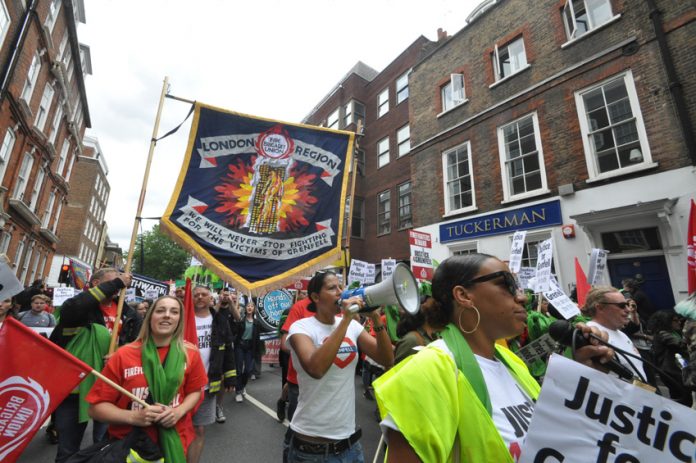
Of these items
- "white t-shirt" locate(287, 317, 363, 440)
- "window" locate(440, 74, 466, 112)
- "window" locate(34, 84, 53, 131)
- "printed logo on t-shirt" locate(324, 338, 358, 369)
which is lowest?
"white t-shirt" locate(287, 317, 363, 440)

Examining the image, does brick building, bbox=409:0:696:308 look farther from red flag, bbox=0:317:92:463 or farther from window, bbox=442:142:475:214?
red flag, bbox=0:317:92:463

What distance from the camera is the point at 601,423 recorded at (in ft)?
3.99

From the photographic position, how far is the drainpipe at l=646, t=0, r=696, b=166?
7270 millimetres

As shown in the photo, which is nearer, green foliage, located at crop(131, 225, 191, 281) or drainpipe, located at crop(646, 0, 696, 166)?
drainpipe, located at crop(646, 0, 696, 166)

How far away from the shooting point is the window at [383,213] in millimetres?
17047

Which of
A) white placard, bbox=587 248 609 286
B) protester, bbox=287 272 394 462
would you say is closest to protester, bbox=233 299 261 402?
protester, bbox=287 272 394 462

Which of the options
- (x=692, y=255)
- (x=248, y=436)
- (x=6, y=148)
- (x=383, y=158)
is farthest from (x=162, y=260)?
(x=692, y=255)

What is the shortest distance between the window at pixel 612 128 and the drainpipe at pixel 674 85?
65cm

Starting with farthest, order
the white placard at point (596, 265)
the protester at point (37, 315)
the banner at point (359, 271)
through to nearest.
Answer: the banner at point (359, 271) → the protester at point (37, 315) → the white placard at point (596, 265)

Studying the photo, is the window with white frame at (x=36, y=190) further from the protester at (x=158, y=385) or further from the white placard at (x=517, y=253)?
the white placard at (x=517, y=253)

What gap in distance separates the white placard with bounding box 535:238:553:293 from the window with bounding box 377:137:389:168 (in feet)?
42.1

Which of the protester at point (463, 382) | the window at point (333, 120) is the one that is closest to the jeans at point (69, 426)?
the protester at point (463, 382)

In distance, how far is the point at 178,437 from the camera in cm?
224

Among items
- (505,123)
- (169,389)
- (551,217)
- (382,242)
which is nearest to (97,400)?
(169,389)
